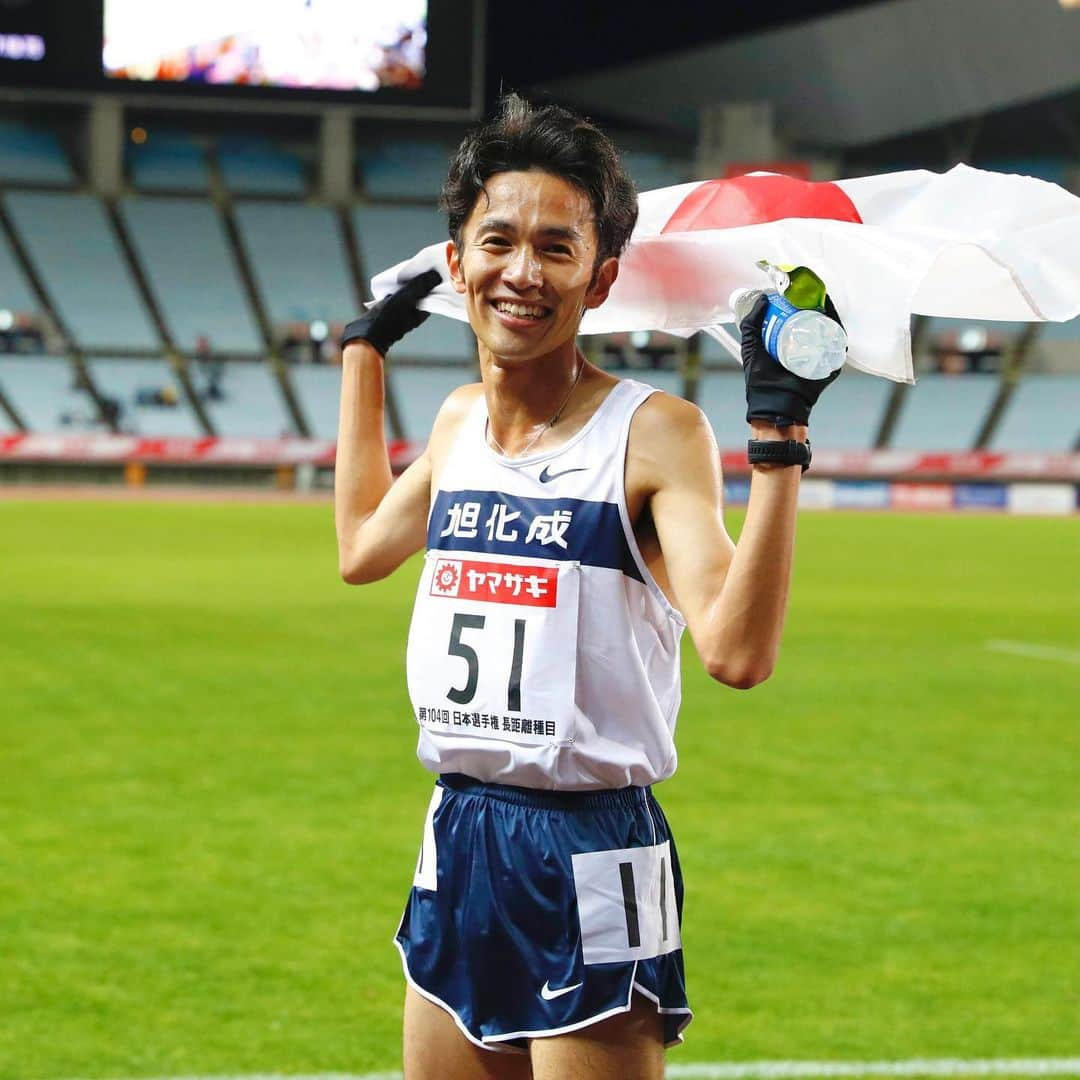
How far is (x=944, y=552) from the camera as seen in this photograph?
27625 mm

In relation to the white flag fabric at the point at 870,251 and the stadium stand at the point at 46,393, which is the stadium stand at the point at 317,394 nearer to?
the stadium stand at the point at 46,393

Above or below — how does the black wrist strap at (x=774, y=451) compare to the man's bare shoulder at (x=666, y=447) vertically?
above

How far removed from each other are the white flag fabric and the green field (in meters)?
2.80

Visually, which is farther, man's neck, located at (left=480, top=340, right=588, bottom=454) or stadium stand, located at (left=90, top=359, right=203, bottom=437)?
stadium stand, located at (left=90, top=359, right=203, bottom=437)

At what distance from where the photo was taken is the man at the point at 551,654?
2754 mm

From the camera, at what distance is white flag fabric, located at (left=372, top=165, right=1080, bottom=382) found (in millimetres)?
2789

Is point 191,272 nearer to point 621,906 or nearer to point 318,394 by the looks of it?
point 318,394

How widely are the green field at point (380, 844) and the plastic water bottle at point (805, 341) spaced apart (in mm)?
3256

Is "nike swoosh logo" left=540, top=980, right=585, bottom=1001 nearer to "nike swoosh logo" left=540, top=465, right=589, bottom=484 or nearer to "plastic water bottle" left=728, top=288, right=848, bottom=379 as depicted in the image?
"nike swoosh logo" left=540, top=465, right=589, bottom=484

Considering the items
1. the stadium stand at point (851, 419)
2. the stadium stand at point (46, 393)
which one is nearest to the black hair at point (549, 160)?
the stadium stand at point (46, 393)

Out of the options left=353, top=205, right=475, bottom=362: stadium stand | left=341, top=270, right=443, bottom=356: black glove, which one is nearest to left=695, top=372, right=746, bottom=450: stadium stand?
left=353, top=205, right=475, bottom=362: stadium stand

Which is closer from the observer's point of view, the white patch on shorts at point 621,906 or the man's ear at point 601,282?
the white patch on shorts at point 621,906

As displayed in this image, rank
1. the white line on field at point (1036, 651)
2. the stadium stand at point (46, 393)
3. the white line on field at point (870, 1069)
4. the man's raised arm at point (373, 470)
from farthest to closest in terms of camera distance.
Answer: the stadium stand at point (46, 393) → the white line on field at point (1036, 651) → the white line on field at point (870, 1069) → the man's raised arm at point (373, 470)

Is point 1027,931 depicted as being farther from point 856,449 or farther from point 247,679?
point 856,449
